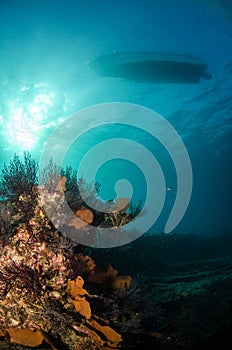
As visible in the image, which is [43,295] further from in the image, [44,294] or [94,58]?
[94,58]

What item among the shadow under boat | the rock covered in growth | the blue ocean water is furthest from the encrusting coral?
the shadow under boat

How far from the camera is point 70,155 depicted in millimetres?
34625

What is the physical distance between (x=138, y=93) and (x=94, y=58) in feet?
21.8

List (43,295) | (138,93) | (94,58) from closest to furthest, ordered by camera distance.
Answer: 1. (43,295)
2. (94,58)
3. (138,93)

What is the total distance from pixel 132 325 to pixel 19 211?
277 cm

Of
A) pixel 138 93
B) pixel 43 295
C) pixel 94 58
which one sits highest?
pixel 138 93

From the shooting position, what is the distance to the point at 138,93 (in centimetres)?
2144

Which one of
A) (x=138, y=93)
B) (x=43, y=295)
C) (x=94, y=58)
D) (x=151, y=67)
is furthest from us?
(x=138, y=93)

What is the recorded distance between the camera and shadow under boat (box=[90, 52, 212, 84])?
16.2m

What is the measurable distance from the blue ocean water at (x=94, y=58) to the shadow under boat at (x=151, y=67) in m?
0.43

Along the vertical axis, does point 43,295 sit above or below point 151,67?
below

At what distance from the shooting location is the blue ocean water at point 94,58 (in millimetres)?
12430

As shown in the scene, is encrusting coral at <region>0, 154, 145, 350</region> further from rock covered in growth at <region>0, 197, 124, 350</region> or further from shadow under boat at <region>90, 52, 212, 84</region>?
shadow under boat at <region>90, 52, 212, 84</region>

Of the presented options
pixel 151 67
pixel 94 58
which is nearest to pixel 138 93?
pixel 151 67
